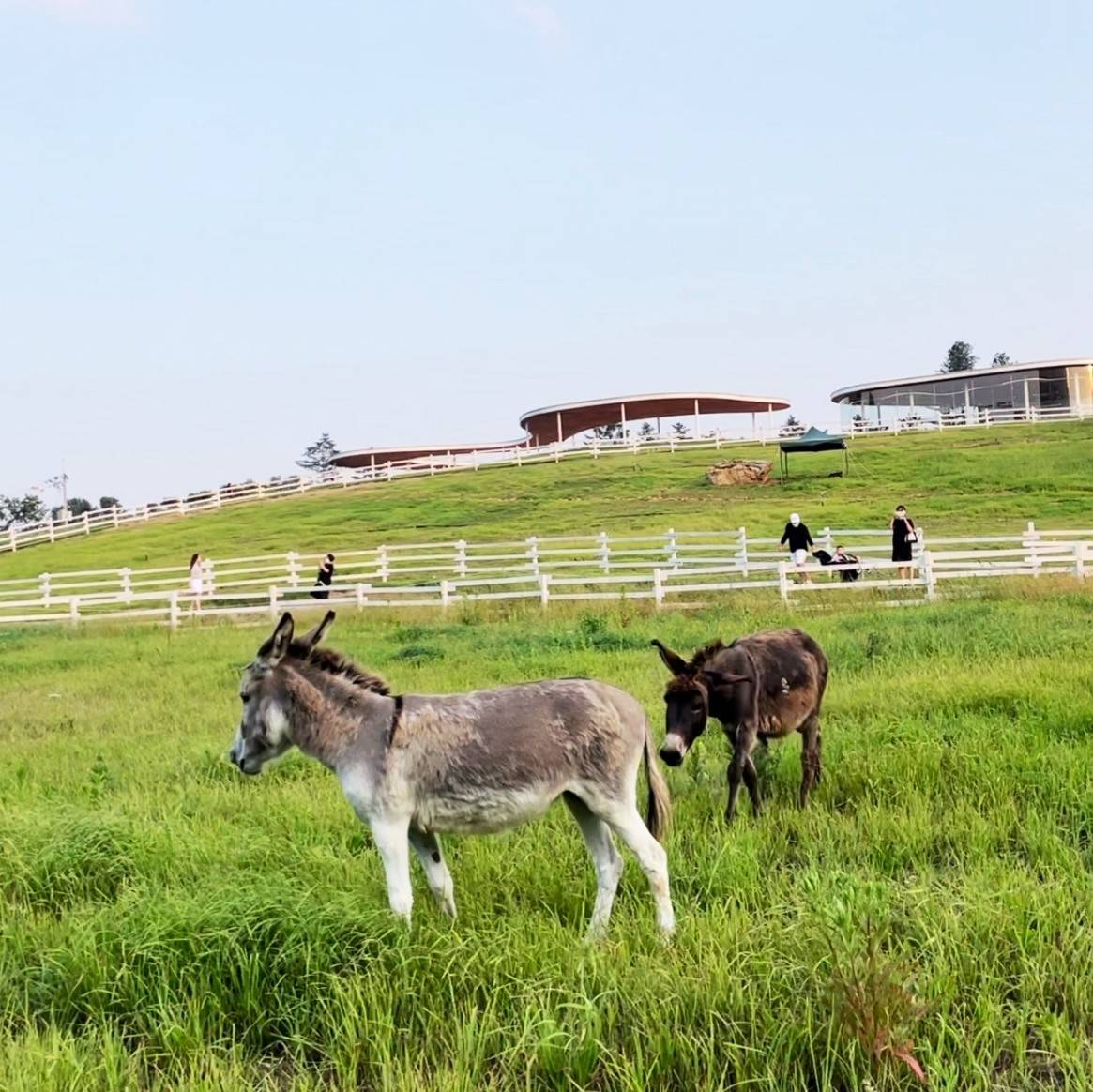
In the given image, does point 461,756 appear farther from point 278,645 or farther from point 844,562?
point 844,562

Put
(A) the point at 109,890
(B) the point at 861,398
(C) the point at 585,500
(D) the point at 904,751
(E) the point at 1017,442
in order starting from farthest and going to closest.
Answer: (B) the point at 861,398 < (E) the point at 1017,442 < (C) the point at 585,500 < (D) the point at 904,751 < (A) the point at 109,890

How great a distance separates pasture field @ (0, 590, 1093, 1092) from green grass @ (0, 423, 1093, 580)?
90.8 feet

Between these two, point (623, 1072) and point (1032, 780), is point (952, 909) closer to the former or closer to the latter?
point (623, 1072)

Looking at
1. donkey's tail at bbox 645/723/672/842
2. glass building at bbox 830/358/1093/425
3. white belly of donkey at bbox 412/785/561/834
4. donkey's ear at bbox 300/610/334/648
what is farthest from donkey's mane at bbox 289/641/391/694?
glass building at bbox 830/358/1093/425

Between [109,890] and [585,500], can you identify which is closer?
[109,890]

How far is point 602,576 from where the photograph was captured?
90.4 feet

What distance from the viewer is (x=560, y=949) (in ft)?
13.5

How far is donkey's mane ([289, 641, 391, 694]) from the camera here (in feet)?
17.3

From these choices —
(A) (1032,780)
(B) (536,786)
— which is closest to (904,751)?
(A) (1032,780)

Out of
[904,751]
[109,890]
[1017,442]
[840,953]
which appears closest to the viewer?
[840,953]

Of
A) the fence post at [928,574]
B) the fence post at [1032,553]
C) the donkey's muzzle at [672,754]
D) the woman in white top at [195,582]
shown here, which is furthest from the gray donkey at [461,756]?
the woman in white top at [195,582]

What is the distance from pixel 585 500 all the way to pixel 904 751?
38646 mm

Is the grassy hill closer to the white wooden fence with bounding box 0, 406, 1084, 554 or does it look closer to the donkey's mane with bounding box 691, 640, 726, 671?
the donkey's mane with bounding box 691, 640, 726, 671

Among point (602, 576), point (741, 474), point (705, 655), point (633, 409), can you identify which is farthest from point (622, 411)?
point (705, 655)
